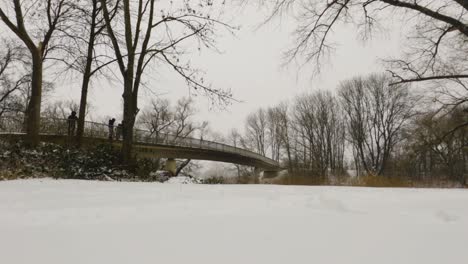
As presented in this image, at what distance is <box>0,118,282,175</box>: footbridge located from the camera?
43.1 ft

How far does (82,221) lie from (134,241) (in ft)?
2.49

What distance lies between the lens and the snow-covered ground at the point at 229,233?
5.85 feet

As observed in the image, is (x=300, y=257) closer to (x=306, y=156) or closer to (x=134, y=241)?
(x=134, y=241)

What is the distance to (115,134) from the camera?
19.0 meters

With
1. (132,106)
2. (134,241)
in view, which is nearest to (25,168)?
(132,106)

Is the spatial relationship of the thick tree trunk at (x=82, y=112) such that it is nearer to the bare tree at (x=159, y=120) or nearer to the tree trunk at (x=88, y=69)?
the tree trunk at (x=88, y=69)

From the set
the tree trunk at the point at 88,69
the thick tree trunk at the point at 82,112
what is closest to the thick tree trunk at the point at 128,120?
the thick tree trunk at the point at 82,112

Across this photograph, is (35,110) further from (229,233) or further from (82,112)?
(229,233)

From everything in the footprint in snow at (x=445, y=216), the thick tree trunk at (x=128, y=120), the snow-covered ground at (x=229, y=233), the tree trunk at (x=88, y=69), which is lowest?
the snow-covered ground at (x=229, y=233)

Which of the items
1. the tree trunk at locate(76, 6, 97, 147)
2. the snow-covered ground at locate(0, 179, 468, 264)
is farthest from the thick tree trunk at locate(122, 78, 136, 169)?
the snow-covered ground at locate(0, 179, 468, 264)

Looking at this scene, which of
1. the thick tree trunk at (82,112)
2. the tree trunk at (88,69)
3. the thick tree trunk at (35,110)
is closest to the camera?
the thick tree trunk at (35,110)

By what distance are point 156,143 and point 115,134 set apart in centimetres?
892

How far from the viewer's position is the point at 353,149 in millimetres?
39719

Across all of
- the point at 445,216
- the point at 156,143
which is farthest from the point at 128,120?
the point at 156,143
